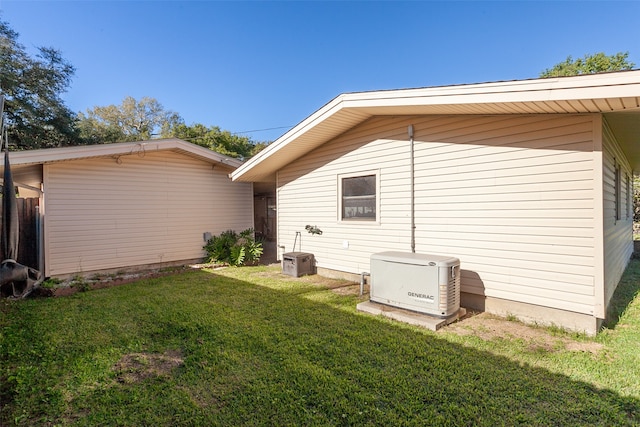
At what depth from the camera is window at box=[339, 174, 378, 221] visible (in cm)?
604

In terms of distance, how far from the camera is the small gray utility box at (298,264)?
6.99 meters

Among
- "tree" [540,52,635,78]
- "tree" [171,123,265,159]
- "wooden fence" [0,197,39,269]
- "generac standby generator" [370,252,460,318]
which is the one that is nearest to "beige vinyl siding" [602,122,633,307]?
"generac standby generator" [370,252,460,318]

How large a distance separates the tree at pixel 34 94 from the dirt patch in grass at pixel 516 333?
20.2 meters

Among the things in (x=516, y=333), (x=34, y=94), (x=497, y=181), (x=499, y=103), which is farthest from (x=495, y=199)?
(x=34, y=94)

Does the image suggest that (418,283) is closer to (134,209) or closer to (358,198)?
(358,198)

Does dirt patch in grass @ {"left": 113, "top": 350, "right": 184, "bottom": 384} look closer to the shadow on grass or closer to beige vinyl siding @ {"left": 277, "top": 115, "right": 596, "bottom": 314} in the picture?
beige vinyl siding @ {"left": 277, "top": 115, "right": 596, "bottom": 314}

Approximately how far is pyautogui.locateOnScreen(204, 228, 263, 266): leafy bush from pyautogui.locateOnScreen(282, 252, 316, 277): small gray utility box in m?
1.63

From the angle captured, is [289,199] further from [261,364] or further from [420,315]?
[261,364]

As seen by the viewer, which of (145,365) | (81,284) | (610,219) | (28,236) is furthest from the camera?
(28,236)

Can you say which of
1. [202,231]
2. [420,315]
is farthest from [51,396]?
[202,231]

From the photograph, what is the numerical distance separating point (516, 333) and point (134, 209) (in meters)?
8.36

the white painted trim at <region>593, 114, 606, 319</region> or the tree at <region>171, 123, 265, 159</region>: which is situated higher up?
the tree at <region>171, 123, 265, 159</region>

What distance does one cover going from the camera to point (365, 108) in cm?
520

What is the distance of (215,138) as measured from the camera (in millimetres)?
22469
